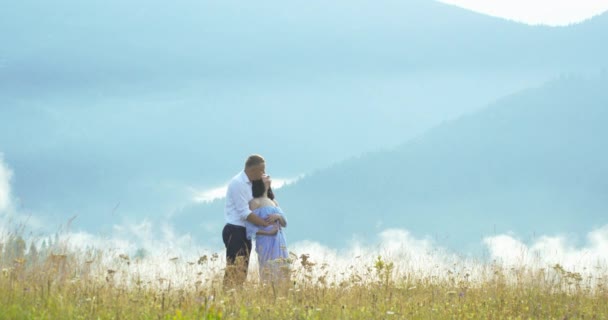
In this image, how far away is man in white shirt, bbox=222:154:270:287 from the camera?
1117cm

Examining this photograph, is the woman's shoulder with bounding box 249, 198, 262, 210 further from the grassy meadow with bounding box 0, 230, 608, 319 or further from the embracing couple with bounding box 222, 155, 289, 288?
the grassy meadow with bounding box 0, 230, 608, 319

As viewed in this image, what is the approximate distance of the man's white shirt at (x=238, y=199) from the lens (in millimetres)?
11180

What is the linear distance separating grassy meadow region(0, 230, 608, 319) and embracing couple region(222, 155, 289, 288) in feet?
1.07

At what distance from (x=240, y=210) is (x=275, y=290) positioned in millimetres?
2043

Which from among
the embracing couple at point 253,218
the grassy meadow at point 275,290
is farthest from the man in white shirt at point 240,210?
the grassy meadow at point 275,290

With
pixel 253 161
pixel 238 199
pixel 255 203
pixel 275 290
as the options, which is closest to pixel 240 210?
pixel 238 199

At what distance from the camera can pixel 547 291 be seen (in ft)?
36.7

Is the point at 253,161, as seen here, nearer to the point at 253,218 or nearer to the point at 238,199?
the point at 238,199

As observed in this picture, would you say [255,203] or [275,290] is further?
[255,203]

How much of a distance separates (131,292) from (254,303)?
154 cm

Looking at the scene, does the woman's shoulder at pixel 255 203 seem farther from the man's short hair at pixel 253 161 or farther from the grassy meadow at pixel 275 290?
the grassy meadow at pixel 275 290

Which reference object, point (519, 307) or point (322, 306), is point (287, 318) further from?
point (519, 307)

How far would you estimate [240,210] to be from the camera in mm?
11203

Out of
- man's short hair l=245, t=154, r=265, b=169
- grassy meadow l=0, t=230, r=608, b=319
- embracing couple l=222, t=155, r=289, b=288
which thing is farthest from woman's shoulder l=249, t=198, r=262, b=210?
grassy meadow l=0, t=230, r=608, b=319
